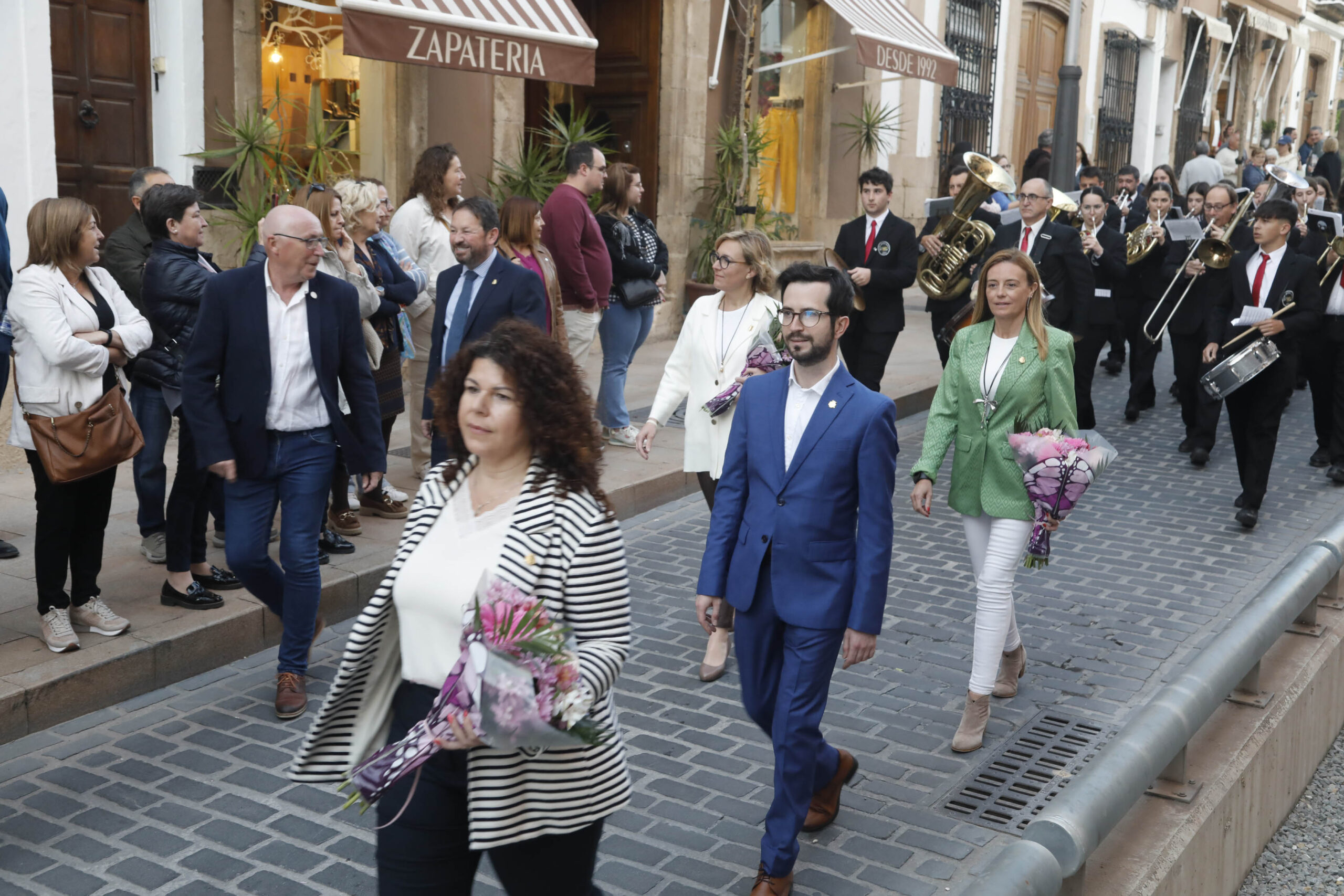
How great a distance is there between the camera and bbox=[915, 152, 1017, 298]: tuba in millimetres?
9352

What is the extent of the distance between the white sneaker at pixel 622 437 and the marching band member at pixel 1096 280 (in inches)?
129

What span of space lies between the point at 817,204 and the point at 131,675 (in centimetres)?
1293

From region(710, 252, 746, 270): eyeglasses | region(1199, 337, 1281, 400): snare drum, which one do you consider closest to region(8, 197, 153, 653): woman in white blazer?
region(710, 252, 746, 270): eyeglasses

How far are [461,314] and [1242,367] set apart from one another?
4.91 metres

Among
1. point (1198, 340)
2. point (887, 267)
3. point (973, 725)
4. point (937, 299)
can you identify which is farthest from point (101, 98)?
point (1198, 340)

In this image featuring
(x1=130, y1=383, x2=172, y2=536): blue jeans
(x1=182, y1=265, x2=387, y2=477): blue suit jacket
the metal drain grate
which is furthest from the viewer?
(x1=130, y1=383, x2=172, y2=536): blue jeans

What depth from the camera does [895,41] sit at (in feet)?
47.0

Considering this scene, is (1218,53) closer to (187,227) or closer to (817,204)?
(817,204)

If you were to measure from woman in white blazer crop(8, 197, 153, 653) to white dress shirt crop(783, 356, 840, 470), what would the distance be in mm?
2887

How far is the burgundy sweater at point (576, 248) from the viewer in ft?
28.8

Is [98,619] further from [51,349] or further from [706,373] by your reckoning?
[706,373]

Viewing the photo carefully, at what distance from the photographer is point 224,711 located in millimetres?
5227

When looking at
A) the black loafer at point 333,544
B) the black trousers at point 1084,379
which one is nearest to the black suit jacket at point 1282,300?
the black trousers at point 1084,379

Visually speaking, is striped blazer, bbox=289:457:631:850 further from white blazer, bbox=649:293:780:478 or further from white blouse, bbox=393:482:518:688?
white blazer, bbox=649:293:780:478
